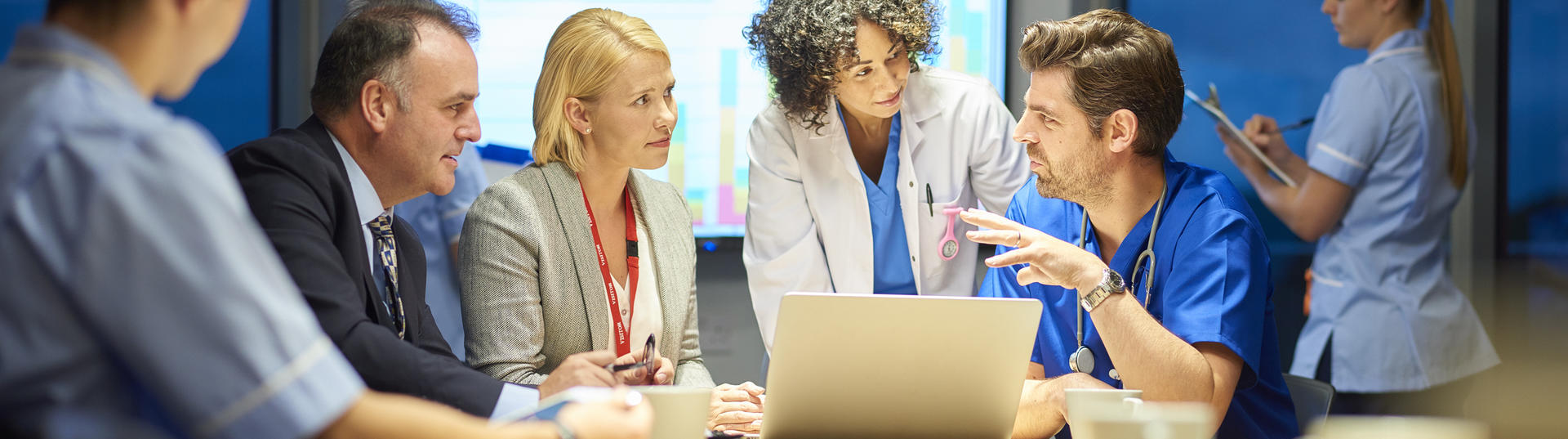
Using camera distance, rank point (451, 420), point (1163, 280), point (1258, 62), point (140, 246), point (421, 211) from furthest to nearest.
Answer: point (1258, 62), point (421, 211), point (1163, 280), point (451, 420), point (140, 246)

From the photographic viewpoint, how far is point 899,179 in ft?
8.64

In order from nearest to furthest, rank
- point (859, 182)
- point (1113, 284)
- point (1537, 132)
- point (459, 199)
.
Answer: point (1113, 284), point (859, 182), point (459, 199), point (1537, 132)

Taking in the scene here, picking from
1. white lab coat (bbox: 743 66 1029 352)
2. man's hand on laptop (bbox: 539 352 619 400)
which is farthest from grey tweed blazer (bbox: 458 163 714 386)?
white lab coat (bbox: 743 66 1029 352)

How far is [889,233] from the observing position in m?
2.67

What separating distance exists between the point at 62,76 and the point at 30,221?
11 centimetres

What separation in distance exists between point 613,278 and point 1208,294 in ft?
3.52

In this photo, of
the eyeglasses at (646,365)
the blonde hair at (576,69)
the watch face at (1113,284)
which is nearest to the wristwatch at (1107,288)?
the watch face at (1113,284)

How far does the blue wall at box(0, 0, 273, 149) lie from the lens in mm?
3320

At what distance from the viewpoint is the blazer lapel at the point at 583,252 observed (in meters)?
1.97

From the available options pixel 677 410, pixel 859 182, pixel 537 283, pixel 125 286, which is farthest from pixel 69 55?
pixel 859 182

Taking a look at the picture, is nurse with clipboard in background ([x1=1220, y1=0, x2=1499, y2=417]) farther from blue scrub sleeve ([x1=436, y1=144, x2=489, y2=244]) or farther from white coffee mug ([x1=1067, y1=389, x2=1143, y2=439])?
blue scrub sleeve ([x1=436, y1=144, x2=489, y2=244])

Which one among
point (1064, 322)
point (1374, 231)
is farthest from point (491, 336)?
point (1374, 231)

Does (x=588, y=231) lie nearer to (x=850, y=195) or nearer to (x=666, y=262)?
(x=666, y=262)

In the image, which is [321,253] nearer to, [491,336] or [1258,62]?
[491,336]
